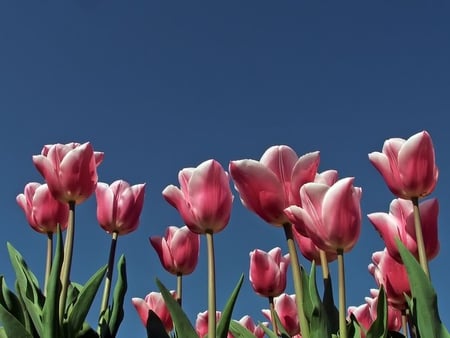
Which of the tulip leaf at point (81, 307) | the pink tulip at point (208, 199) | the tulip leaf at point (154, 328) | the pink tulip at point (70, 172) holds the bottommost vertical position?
the tulip leaf at point (154, 328)

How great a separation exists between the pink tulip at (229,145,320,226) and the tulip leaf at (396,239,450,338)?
14.3 inches

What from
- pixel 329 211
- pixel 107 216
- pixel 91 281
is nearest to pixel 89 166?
pixel 107 216

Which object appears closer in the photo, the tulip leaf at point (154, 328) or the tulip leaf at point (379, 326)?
the tulip leaf at point (379, 326)

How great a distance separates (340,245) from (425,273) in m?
0.23

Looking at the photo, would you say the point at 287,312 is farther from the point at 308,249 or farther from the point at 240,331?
the point at 308,249

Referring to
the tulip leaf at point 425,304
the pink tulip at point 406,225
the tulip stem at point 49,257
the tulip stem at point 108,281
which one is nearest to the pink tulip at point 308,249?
the pink tulip at point 406,225

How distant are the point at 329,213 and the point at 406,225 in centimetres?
34

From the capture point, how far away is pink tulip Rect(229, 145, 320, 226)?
5.64 feet

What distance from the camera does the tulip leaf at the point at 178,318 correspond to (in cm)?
180

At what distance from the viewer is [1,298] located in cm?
215

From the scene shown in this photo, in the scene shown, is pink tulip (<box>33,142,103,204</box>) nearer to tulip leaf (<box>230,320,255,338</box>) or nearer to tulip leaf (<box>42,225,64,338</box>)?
tulip leaf (<box>42,225,64,338</box>)

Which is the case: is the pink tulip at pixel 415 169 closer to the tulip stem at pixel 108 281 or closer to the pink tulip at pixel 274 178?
the pink tulip at pixel 274 178

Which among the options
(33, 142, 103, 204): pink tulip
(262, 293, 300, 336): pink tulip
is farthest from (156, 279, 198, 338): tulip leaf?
(262, 293, 300, 336): pink tulip

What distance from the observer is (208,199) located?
6.41 feet
